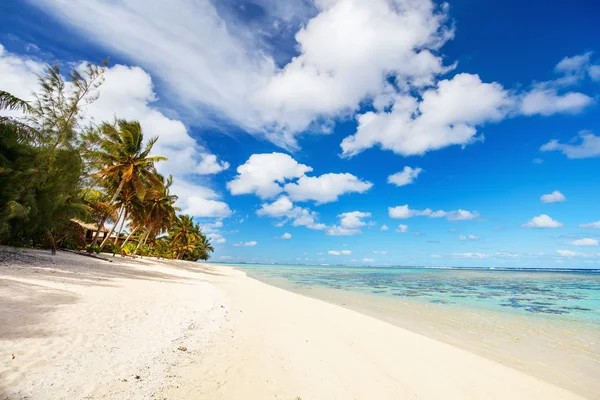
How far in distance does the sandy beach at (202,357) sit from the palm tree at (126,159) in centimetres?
1504

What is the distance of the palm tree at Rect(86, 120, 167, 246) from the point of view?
2198 centimetres

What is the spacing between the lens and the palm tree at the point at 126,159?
72.1ft

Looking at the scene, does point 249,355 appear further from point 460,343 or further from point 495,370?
point 460,343

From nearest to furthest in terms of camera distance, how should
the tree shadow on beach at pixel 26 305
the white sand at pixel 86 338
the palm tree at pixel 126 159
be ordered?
the white sand at pixel 86 338, the tree shadow on beach at pixel 26 305, the palm tree at pixel 126 159

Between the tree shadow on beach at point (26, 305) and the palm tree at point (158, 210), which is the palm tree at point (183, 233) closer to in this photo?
the palm tree at point (158, 210)

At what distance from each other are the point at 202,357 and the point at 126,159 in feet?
75.1

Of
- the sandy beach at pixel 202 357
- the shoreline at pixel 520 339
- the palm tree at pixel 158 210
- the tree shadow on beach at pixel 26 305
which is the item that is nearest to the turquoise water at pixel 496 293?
the shoreline at pixel 520 339

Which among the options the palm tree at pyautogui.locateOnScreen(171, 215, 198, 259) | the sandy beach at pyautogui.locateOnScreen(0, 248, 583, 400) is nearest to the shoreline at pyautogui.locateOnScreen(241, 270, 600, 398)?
the sandy beach at pyautogui.locateOnScreen(0, 248, 583, 400)

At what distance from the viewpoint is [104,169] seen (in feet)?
71.2

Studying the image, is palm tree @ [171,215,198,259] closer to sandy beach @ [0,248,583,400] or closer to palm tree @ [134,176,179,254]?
palm tree @ [134,176,179,254]

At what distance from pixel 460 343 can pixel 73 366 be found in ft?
30.4

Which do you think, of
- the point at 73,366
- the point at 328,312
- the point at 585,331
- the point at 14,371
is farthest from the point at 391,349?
the point at 585,331

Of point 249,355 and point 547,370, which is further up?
point 249,355

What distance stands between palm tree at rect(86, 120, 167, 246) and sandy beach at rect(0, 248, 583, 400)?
1504 cm
